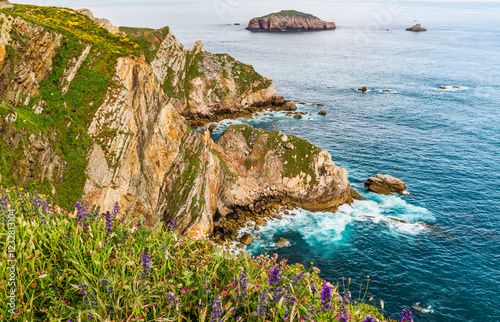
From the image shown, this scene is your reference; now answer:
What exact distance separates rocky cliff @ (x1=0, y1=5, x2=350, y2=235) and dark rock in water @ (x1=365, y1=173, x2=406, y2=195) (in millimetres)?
7739

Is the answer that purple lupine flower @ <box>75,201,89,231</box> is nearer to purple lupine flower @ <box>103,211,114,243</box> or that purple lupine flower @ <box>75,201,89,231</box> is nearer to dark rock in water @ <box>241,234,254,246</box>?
purple lupine flower @ <box>103,211,114,243</box>

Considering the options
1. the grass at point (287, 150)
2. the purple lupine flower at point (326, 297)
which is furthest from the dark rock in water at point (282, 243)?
the purple lupine flower at point (326, 297)

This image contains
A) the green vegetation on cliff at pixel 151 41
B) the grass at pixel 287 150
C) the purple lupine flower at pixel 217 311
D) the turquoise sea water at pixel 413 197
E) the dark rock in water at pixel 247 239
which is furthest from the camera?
the green vegetation on cliff at pixel 151 41

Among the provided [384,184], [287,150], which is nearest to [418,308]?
[384,184]

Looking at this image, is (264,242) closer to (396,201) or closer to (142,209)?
(142,209)

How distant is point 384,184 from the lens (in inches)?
2212

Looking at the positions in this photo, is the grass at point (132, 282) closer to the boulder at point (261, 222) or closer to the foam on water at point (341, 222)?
the foam on water at point (341, 222)

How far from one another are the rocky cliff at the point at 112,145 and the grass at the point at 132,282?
14.0 meters

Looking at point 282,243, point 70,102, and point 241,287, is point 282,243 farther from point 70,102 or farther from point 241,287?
point 241,287

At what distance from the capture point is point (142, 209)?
3075cm

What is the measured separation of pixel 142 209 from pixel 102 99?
36.4ft

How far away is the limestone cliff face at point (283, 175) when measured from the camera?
168 ft

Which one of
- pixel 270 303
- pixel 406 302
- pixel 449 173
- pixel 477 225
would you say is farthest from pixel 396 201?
pixel 270 303

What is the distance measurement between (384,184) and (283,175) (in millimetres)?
19115
